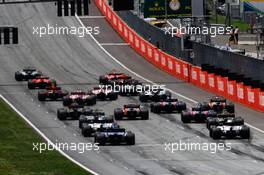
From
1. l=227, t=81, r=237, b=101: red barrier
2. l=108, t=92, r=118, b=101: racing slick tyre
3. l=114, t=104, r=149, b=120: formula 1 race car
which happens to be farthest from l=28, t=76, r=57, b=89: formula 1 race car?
l=114, t=104, r=149, b=120: formula 1 race car

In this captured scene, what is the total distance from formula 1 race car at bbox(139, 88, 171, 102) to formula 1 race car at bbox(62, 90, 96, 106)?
320 cm

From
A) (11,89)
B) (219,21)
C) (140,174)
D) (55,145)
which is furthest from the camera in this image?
(219,21)

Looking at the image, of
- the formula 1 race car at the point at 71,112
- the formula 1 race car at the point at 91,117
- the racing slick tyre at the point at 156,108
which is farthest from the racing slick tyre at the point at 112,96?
the formula 1 race car at the point at 91,117

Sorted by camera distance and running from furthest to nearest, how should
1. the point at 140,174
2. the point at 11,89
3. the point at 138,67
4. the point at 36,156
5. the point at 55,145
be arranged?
1. the point at 138,67
2. the point at 11,89
3. the point at 55,145
4. the point at 36,156
5. the point at 140,174

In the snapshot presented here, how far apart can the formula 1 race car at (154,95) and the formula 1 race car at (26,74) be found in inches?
534

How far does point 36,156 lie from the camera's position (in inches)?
2131

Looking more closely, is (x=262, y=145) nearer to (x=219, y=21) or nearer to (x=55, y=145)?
(x=55, y=145)

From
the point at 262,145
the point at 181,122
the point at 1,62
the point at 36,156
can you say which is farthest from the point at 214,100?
the point at 1,62

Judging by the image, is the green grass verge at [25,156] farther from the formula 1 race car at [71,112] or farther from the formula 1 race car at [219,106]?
the formula 1 race car at [219,106]

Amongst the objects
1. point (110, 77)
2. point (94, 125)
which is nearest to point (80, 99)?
point (110, 77)

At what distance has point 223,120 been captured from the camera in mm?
60031

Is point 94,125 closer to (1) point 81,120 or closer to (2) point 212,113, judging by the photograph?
(1) point 81,120

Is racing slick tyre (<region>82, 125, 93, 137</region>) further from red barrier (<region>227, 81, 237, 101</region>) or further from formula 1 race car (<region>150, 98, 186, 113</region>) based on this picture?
red barrier (<region>227, 81, 237, 101</region>)

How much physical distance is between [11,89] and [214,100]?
20090 mm
